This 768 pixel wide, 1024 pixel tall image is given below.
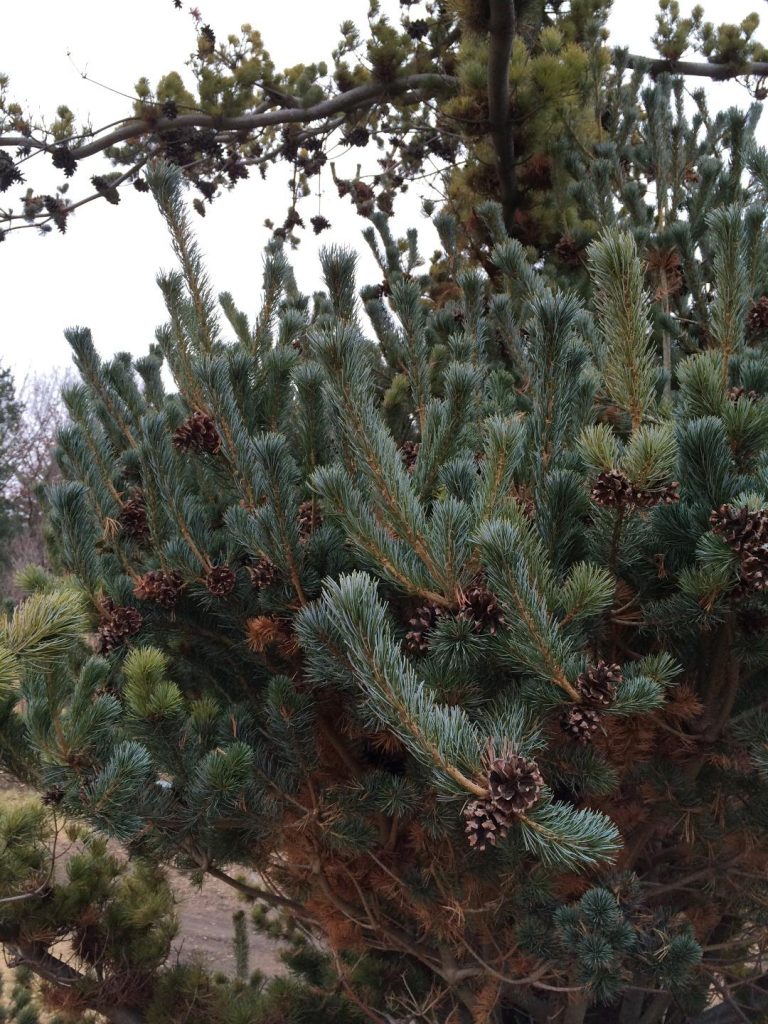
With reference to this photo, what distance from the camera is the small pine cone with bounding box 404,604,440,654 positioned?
4.78ft

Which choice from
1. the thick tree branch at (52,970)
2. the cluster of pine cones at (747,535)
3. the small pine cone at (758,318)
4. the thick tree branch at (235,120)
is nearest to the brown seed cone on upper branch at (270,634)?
the cluster of pine cones at (747,535)

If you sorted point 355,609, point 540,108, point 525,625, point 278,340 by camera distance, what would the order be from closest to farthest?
point 355,609, point 525,625, point 278,340, point 540,108

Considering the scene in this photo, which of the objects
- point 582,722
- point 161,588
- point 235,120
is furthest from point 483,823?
point 235,120

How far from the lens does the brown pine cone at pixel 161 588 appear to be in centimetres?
175

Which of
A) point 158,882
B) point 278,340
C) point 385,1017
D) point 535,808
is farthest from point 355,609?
point 158,882

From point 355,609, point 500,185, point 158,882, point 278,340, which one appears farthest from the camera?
point 500,185

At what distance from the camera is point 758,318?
2332mm

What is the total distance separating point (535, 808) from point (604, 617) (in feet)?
1.52

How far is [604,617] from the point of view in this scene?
1587mm

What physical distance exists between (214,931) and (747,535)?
7468 millimetres

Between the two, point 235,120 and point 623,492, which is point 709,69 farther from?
point 623,492

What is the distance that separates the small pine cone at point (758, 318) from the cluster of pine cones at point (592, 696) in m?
1.45

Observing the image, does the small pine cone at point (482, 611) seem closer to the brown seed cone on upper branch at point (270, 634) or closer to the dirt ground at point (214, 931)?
the brown seed cone on upper branch at point (270, 634)

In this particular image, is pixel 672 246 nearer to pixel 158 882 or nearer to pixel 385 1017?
pixel 385 1017
